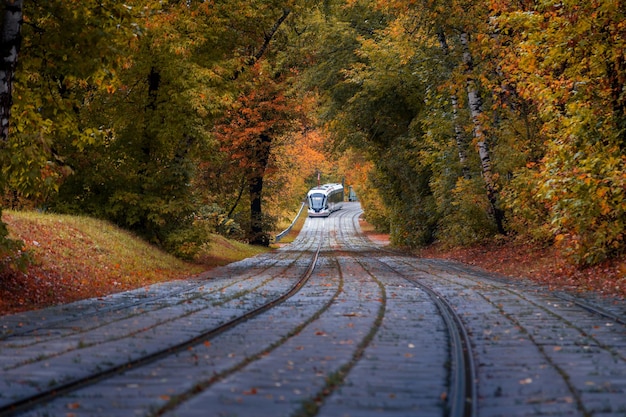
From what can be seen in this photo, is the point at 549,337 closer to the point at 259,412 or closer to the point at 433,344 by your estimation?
the point at 433,344

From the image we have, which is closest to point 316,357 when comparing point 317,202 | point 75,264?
point 75,264

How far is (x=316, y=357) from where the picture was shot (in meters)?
7.20

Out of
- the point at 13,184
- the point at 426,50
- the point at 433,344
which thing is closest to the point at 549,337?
the point at 433,344

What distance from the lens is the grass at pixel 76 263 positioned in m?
12.5

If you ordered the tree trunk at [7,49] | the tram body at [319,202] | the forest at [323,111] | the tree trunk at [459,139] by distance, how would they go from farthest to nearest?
the tram body at [319,202]
the tree trunk at [459,139]
the forest at [323,111]
the tree trunk at [7,49]

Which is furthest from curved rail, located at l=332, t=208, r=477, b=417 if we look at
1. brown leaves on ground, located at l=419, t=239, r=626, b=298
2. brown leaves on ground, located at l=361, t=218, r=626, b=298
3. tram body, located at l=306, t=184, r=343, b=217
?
tram body, located at l=306, t=184, r=343, b=217

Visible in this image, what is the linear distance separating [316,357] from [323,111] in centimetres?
3160

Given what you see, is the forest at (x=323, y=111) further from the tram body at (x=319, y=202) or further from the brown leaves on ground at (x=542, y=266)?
the tram body at (x=319, y=202)

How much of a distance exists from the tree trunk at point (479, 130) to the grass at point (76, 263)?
378 inches

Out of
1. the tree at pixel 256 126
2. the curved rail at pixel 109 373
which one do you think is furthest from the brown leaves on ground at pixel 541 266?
the tree at pixel 256 126

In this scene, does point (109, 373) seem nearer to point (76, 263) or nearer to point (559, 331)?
point (559, 331)

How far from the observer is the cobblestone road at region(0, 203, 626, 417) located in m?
5.36

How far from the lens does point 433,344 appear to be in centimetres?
802

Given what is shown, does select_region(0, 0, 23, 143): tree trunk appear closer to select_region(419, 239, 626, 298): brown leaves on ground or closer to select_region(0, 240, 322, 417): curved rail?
select_region(0, 240, 322, 417): curved rail
